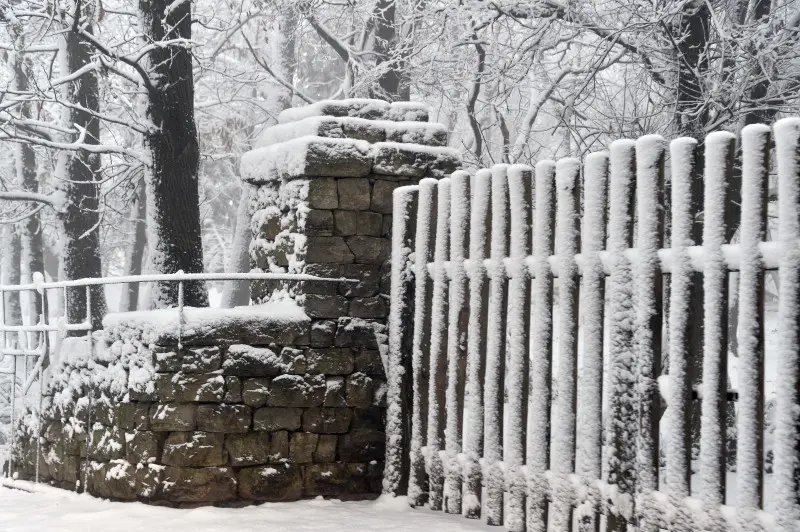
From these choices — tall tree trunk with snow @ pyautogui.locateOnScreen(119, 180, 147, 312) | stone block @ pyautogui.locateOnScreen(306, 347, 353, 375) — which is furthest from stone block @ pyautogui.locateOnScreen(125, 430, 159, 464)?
tall tree trunk with snow @ pyautogui.locateOnScreen(119, 180, 147, 312)

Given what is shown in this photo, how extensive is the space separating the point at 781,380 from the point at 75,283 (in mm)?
4895

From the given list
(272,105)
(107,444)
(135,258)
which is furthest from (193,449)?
(135,258)

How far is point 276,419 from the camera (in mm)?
5520

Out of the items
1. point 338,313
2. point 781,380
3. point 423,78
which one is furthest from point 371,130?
point 423,78

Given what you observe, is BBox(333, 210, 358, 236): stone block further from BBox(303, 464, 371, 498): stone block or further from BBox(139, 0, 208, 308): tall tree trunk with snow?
BBox(139, 0, 208, 308): tall tree trunk with snow

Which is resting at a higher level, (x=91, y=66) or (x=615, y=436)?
(x=91, y=66)

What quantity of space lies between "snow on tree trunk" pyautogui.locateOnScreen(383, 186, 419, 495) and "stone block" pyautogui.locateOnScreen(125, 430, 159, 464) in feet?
4.69

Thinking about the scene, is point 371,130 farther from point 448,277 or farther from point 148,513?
point 148,513

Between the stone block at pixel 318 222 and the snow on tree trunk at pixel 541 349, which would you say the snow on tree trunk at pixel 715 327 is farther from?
the stone block at pixel 318 222

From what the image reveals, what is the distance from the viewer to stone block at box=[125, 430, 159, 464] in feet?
17.8

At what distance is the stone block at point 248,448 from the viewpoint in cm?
544

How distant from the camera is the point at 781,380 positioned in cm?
324

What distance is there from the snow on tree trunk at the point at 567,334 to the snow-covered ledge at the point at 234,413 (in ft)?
5.74

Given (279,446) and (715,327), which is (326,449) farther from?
(715,327)
